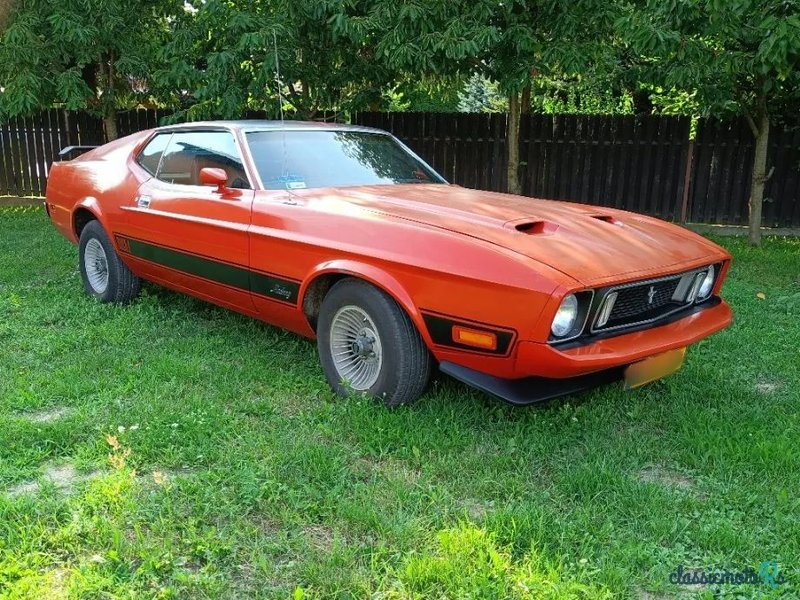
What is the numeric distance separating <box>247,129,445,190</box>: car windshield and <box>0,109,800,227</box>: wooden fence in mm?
6490

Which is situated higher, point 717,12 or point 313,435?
point 717,12

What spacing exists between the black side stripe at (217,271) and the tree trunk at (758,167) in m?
7.19

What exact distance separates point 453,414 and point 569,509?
887 mm

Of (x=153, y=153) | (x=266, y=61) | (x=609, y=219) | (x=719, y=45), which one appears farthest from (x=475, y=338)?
(x=266, y=61)

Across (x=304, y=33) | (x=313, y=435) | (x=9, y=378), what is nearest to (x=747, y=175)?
(x=304, y=33)

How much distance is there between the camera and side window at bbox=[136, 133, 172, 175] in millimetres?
5227

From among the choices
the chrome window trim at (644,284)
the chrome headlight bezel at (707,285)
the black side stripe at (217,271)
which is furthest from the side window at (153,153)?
the chrome headlight bezel at (707,285)

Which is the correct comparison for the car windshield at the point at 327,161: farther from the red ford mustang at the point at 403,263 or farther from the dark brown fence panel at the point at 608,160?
the dark brown fence panel at the point at 608,160

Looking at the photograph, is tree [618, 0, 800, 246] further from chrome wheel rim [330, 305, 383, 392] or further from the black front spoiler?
chrome wheel rim [330, 305, 383, 392]

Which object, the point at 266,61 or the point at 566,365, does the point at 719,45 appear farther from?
the point at 566,365

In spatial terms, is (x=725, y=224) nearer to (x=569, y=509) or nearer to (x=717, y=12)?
(x=717, y=12)

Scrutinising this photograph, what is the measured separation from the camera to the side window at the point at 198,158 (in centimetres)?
446

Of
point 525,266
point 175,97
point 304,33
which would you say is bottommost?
point 525,266

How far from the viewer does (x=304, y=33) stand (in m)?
8.91
